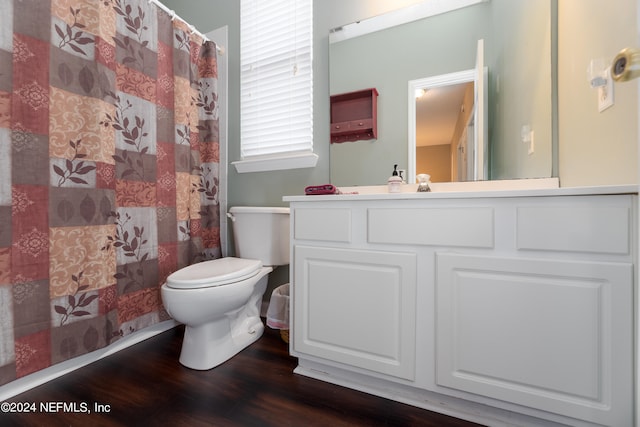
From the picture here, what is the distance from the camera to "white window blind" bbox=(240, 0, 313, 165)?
6.15 feet

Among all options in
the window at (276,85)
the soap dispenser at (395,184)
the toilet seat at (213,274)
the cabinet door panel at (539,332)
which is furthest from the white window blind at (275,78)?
the cabinet door panel at (539,332)

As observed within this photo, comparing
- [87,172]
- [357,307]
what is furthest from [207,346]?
[87,172]

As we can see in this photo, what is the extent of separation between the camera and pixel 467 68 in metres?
1.43

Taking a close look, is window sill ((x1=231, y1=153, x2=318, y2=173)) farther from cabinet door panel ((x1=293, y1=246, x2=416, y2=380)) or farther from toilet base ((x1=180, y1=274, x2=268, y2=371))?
toilet base ((x1=180, y1=274, x2=268, y2=371))

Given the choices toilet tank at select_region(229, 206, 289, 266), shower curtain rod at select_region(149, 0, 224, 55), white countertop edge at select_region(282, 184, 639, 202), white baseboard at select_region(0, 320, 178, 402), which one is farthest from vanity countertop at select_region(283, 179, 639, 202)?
shower curtain rod at select_region(149, 0, 224, 55)

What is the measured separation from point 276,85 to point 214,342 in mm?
1628

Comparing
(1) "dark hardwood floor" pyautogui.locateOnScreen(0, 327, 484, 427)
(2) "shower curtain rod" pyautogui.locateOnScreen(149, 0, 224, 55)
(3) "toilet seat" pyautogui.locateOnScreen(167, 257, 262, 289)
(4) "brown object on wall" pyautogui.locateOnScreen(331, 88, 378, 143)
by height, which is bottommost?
(1) "dark hardwood floor" pyautogui.locateOnScreen(0, 327, 484, 427)

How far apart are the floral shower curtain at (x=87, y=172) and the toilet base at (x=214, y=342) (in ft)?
1.35

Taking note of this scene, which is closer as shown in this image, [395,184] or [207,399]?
[207,399]

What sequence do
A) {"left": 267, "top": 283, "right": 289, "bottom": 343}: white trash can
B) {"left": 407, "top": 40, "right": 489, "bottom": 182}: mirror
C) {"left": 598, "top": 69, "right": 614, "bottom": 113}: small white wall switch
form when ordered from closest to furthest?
{"left": 598, "top": 69, "right": 614, "bottom": 113}: small white wall switch
{"left": 407, "top": 40, "right": 489, "bottom": 182}: mirror
{"left": 267, "top": 283, "right": 289, "bottom": 343}: white trash can

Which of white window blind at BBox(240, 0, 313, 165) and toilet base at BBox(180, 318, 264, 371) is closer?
toilet base at BBox(180, 318, 264, 371)

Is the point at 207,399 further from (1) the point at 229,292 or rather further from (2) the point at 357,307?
(2) the point at 357,307

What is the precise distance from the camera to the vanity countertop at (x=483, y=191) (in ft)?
2.69

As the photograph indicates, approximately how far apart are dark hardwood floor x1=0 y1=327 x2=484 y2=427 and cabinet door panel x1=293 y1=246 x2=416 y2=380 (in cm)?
14
